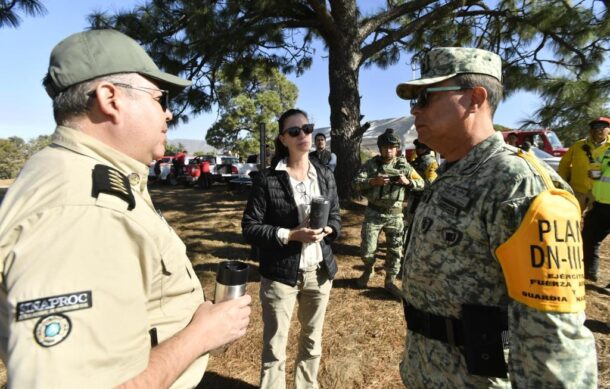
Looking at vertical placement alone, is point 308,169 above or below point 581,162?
below

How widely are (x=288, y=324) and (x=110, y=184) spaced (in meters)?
1.90

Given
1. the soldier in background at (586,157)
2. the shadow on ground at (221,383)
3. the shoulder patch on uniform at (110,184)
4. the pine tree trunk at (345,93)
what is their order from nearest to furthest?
the shoulder patch on uniform at (110,184), the shadow on ground at (221,383), the soldier in background at (586,157), the pine tree trunk at (345,93)

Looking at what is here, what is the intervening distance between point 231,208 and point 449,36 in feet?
23.8

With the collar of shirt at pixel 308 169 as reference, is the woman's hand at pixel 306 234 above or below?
below

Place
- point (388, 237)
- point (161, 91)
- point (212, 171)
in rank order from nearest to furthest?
1. point (161, 91)
2. point (388, 237)
3. point (212, 171)

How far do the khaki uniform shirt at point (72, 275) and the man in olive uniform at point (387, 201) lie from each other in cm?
391

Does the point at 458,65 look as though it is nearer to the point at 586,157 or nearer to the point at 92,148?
the point at 92,148

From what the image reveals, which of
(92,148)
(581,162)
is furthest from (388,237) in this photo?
(92,148)

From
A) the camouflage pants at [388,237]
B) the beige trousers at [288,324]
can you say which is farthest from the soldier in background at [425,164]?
the beige trousers at [288,324]

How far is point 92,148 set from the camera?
105 cm

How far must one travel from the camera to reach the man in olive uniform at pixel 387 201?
15.3 ft

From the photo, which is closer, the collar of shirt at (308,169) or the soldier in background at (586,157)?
the collar of shirt at (308,169)

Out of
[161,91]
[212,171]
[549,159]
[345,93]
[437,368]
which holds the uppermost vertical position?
[345,93]

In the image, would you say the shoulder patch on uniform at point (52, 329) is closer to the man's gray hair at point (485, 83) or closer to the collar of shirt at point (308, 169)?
the man's gray hair at point (485, 83)
